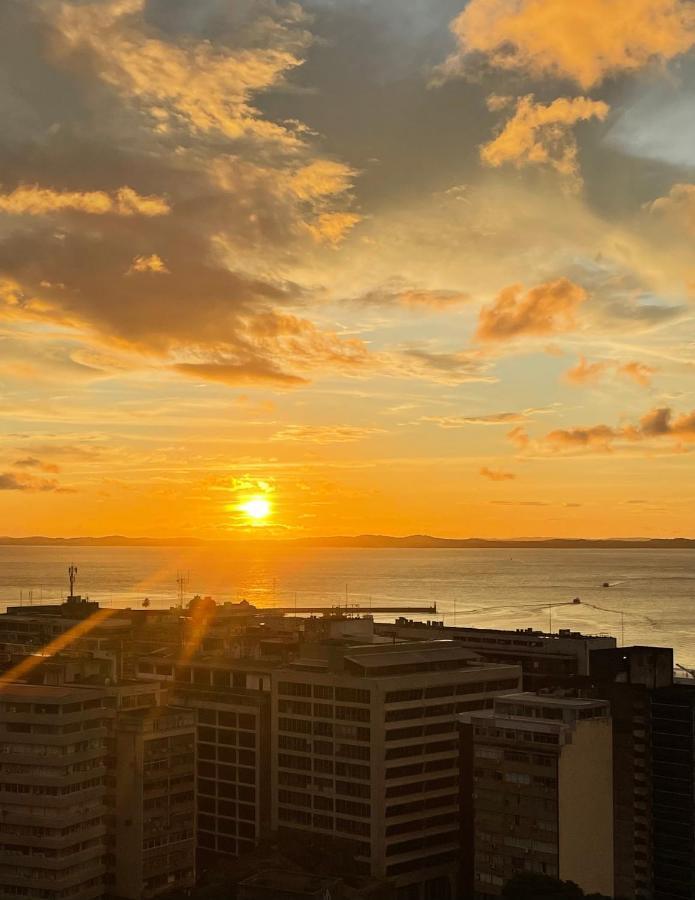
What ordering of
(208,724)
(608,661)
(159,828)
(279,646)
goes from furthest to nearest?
(608,661) < (279,646) < (208,724) < (159,828)

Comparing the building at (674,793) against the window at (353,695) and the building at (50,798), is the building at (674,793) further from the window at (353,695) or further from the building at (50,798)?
the building at (50,798)

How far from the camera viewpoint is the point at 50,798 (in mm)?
82500

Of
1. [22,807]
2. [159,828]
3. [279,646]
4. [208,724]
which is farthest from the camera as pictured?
[279,646]

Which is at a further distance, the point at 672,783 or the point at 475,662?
the point at 475,662

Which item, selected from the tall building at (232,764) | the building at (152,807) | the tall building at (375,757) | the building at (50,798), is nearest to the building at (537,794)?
the tall building at (375,757)

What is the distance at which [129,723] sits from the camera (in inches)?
3521

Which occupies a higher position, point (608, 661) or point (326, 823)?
point (608, 661)

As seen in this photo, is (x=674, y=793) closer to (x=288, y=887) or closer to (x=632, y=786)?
(x=632, y=786)

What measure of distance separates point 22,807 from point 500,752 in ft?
130

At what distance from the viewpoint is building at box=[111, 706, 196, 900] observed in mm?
87625

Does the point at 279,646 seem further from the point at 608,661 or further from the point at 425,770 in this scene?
the point at 608,661

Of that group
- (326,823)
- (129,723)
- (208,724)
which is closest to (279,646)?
(208,724)

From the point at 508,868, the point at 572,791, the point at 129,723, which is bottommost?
the point at 508,868

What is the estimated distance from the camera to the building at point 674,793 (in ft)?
313
